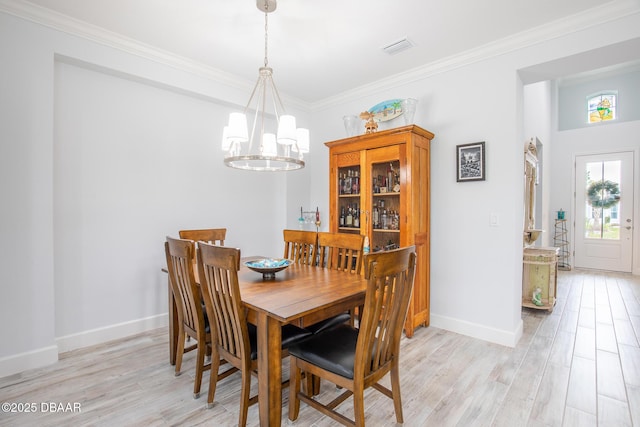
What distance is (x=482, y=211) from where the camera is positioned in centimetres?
295

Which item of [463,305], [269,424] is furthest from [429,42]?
[269,424]

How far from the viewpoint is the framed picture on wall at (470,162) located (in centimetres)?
292

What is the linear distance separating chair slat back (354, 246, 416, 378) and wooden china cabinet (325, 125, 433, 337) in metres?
1.35

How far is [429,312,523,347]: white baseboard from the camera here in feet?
9.17

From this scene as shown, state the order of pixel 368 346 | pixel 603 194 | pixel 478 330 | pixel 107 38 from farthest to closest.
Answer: pixel 603 194 < pixel 478 330 < pixel 107 38 < pixel 368 346

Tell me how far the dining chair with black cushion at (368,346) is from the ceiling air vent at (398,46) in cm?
205

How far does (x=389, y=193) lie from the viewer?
10.5ft

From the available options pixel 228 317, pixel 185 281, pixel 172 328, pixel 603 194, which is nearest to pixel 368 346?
pixel 228 317

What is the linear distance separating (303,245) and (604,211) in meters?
6.51

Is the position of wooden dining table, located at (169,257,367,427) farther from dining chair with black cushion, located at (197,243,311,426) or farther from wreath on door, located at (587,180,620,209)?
wreath on door, located at (587,180,620,209)

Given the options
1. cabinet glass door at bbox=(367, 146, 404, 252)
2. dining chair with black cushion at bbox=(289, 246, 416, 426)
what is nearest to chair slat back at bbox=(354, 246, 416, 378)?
dining chair with black cushion at bbox=(289, 246, 416, 426)

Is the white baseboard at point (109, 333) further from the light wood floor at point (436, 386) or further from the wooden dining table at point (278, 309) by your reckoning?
the wooden dining table at point (278, 309)

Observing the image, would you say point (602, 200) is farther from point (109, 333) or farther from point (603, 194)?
point (109, 333)

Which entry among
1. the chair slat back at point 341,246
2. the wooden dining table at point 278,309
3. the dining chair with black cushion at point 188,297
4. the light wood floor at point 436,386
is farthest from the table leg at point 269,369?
the chair slat back at point 341,246
